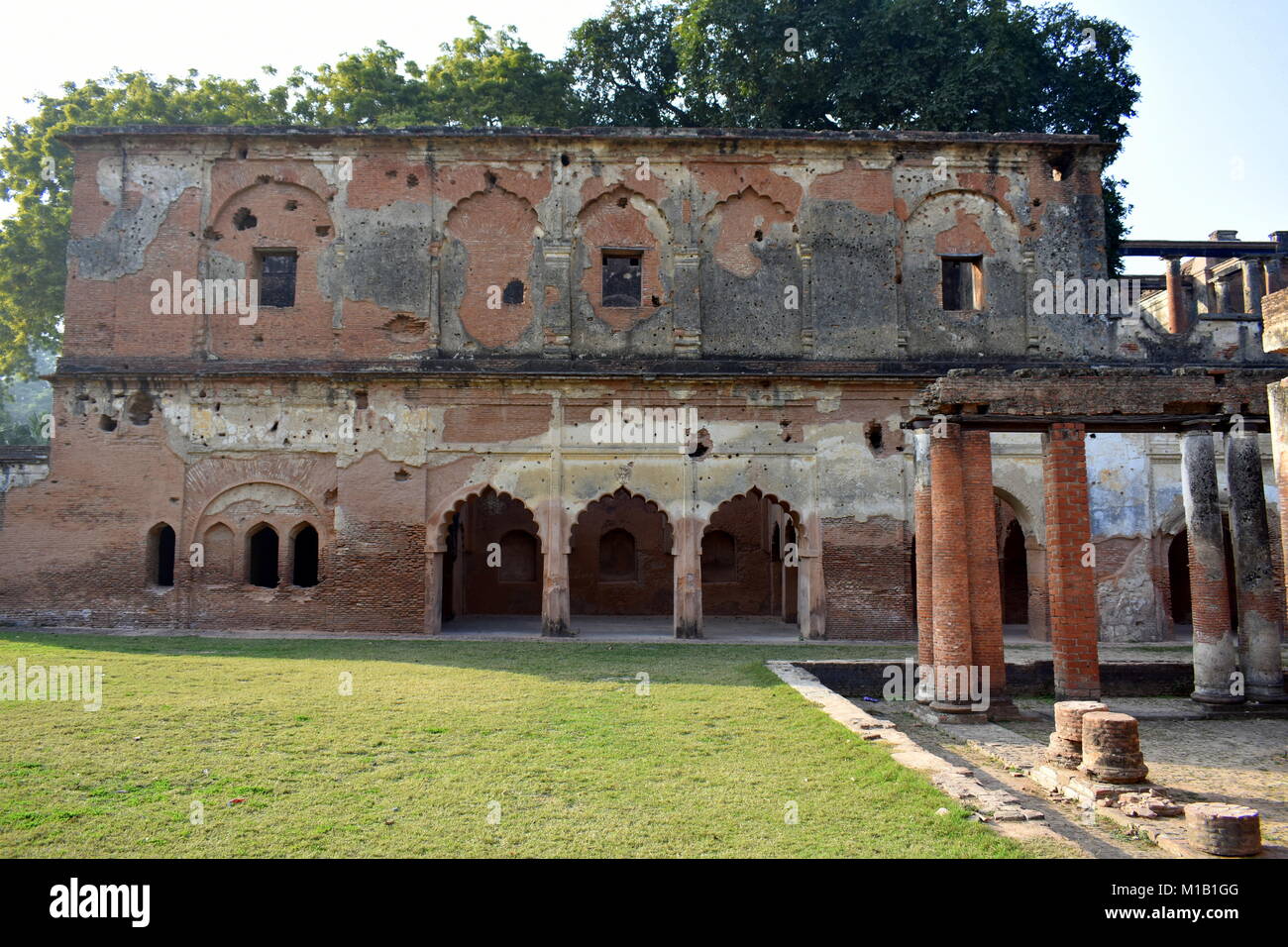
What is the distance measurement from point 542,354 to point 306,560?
7503 mm

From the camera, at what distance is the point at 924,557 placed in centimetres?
1114

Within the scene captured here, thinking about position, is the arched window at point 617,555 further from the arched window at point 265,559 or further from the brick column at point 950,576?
the brick column at point 950,576

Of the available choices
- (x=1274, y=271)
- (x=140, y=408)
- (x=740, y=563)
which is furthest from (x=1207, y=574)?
(x=140, y=408)

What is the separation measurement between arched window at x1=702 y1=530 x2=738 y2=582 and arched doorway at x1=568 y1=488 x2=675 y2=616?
980 mm

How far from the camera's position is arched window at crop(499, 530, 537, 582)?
23.9m

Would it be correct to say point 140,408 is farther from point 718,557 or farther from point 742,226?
point 718,557

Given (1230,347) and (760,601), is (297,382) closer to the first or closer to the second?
(760,601)

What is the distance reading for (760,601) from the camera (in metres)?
23.5

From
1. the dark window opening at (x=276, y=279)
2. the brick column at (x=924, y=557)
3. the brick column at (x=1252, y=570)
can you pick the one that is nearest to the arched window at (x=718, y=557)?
the dark window opening at (x=276, y=279)

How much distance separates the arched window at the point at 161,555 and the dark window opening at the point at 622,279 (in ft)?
32.9

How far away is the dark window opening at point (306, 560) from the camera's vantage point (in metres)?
20.4

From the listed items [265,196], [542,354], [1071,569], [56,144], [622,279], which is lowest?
[1071,569]

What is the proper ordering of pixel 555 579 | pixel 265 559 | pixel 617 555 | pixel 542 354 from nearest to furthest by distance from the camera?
pixel 555 579 → pixel 542 354 → pixel 265 559 → pixel 617 555

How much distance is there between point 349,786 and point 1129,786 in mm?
5678
